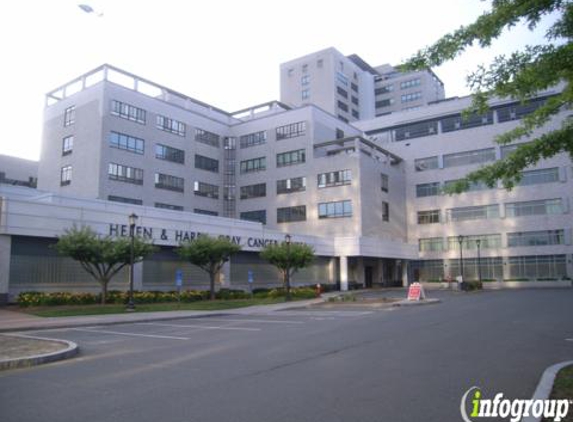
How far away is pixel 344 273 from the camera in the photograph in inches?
2191

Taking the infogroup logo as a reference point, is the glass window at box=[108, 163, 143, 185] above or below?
above

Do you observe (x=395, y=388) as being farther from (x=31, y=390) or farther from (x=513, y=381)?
(x=31, y=390)

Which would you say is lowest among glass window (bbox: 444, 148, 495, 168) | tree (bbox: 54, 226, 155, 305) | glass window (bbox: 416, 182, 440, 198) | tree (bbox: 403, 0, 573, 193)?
tree (bbox: 54, 226, 155, 305)

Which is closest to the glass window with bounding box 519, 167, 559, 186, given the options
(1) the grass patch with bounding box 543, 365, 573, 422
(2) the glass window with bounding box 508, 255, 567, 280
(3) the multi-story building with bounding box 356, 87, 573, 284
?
(3) the multi-story building with bounding box 356, 87, 573, 284

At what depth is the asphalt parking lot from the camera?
22.6ft

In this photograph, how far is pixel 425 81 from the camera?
110500mm

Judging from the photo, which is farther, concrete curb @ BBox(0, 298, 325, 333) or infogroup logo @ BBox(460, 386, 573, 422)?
concrete curb @ BBox(0, 298, 325, 333)

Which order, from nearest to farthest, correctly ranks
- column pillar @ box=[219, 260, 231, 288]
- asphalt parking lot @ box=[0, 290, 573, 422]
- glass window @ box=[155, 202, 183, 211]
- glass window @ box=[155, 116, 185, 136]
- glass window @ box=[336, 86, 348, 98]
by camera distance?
asphalt parking lot @ box=[0, 290, 573, 422], column pillar @ box=[219, 260, 231, 288], glass window @ box=[155, 202, 183, 211], glass window @ box=[155, 116, 185, 136], glass window @ box=[336, 86, 348, 98]

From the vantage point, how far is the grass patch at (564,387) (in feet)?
20.5

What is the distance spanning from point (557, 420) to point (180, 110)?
6036 centimetres

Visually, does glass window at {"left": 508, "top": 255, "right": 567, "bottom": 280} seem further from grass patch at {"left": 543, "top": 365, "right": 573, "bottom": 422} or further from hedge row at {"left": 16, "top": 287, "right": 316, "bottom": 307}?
grass patch at {"left": 543, "top": 365, "right": 573, "bottom": 422}

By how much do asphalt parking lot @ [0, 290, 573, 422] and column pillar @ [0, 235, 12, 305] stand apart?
1369 cm

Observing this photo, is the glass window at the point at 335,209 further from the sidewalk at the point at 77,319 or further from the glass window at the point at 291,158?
the sidewalk at the point at 77,319

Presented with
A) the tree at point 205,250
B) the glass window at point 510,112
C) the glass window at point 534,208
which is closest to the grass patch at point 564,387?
the tree at point 205,250
